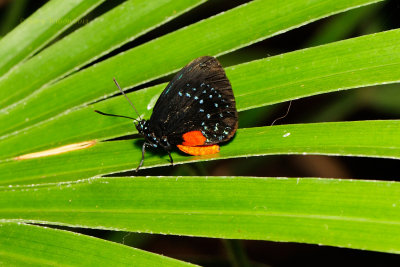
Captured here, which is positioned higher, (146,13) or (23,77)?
(146,13)

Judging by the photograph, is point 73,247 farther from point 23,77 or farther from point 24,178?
point 23,77

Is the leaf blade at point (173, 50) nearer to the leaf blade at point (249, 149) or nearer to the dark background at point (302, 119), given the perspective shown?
the leaf blade at point (249, 149)

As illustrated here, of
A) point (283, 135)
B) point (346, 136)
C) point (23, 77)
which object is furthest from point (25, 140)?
point (346, 136)

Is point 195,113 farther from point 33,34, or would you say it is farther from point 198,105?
point 33,34

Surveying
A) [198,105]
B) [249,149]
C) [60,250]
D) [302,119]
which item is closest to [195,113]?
[198,105]

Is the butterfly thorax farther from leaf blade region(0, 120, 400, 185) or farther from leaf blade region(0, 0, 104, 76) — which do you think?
leaf blade region(0, 0, 104, 76)
